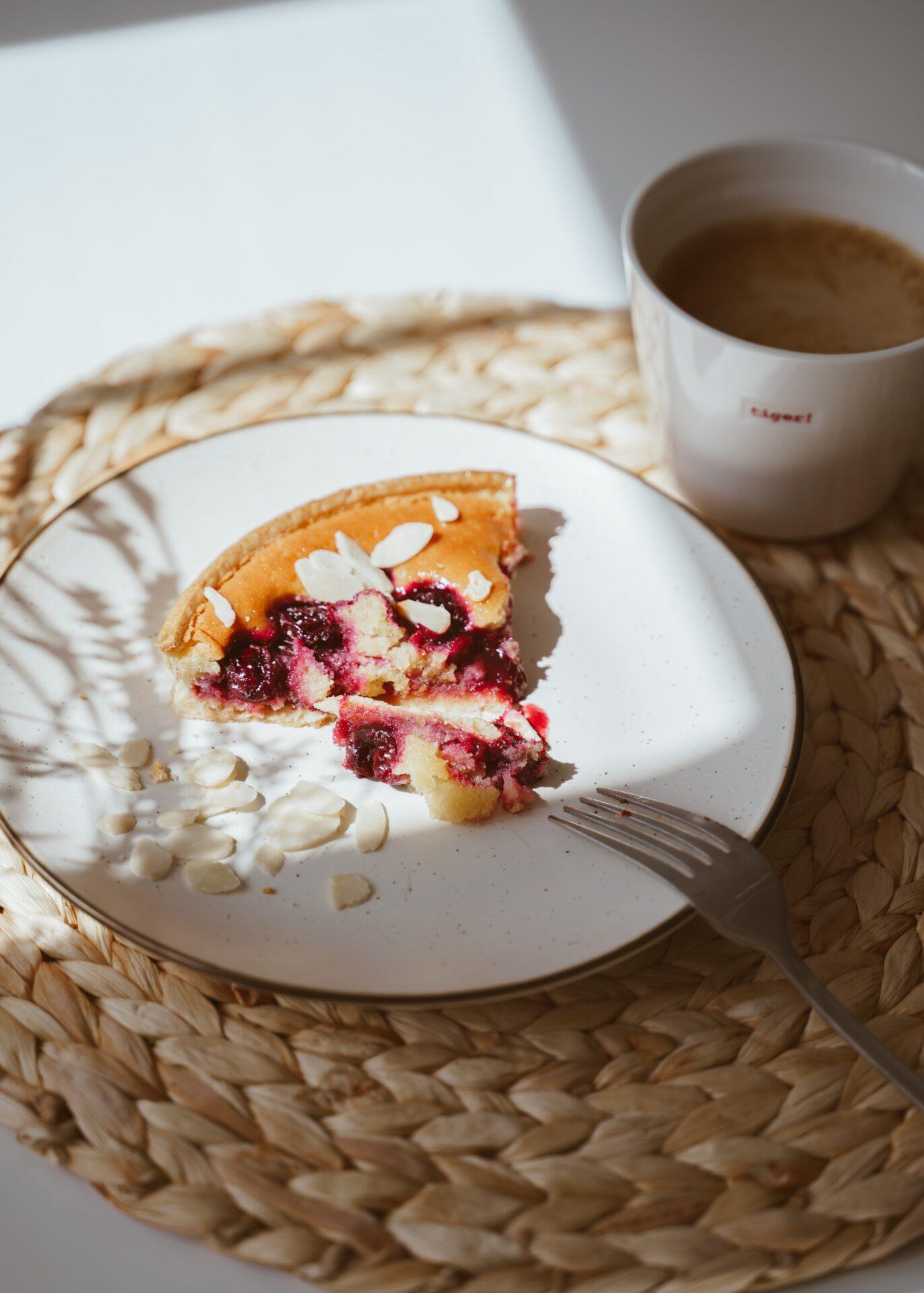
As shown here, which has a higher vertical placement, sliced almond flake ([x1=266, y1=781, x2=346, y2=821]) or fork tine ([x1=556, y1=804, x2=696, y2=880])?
sliced almond flake ([x1=266, y1=781, x2=346, y2=821])

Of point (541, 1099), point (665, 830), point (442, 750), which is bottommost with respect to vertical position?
point (541, 1099)

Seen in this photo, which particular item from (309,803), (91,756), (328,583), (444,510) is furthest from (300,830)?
(444,510)

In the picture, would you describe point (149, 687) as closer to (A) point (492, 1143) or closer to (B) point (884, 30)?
(A) point (492, 1143)

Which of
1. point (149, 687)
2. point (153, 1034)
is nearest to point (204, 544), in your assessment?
point (149, 687)

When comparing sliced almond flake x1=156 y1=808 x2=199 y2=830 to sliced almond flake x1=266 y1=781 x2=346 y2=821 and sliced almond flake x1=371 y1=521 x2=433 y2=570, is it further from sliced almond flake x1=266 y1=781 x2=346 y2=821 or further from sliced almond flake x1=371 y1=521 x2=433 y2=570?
sliced almond flake x1=371 y1=521 x2=433 y2=570

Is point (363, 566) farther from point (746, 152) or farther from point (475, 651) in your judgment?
point (746, 152)

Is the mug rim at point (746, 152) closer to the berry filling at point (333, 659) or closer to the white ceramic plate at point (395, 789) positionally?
the white ceramic plate at point (395, 789)

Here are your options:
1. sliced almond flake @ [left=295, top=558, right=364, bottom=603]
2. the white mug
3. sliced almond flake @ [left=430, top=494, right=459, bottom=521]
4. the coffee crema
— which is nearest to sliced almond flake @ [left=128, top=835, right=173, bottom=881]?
sliced almond flake @ [left=295, top=558, right=364, bottom=603]

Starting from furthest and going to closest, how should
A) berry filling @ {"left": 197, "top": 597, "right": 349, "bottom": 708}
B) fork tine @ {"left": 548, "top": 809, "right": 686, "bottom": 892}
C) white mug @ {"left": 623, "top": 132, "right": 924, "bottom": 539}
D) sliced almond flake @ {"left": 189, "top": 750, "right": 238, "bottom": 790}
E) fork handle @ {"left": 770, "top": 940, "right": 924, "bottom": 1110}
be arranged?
white mug @ {"left": 623, "top": 132, "right": 924, "bottom": 539} < berry filling @ {"left": 197, "top": 597, "right": 349, "bottom": 708} < sliced almond flake @ {"left": 189, "top": 750, "right": 238, "bottom": 790} < fork tine @ {"left": 548, "top": 809, "right": 686, "bottom": 892} < fork handle @ {"left": 770, "top": 940, "right": 924, "bottom": 1110}

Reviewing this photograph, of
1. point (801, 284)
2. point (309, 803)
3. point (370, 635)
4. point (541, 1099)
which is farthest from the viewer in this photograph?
point (801, 284)
